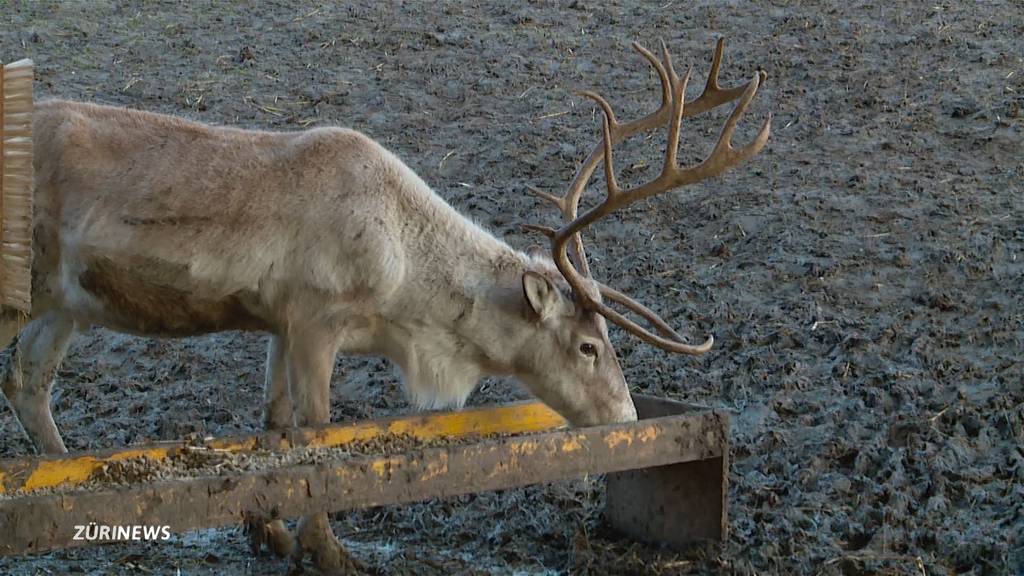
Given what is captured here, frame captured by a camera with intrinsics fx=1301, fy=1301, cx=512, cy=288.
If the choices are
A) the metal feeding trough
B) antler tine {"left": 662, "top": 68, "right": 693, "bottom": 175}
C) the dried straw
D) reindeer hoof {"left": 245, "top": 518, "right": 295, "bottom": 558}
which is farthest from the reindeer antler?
the dried straw

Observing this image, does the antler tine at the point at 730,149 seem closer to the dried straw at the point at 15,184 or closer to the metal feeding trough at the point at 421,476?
the metal feeding trough at the point at 421,476

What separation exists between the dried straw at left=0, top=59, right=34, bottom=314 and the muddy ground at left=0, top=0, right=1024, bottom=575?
150 centimetres

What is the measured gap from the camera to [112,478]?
470 centimetres

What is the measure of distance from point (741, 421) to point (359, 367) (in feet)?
7.32

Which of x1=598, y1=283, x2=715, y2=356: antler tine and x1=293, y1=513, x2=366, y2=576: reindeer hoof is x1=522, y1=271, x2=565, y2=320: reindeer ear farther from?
x1=293, y1=513, x2=366, y2=576: reindeer hoof

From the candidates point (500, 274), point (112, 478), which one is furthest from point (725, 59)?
point (112, 478)

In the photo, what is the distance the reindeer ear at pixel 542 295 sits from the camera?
5395 mm

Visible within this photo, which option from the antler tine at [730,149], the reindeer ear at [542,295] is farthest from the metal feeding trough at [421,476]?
the antler tine at [730,149]

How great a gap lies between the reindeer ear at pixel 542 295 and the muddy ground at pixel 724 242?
0.94m

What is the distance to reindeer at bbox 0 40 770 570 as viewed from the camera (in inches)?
212

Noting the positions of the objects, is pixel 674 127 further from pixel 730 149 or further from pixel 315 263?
pixel 315 263

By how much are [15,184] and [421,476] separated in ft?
5.49

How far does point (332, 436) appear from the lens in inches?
203

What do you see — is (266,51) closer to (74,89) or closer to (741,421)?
(74,89)
